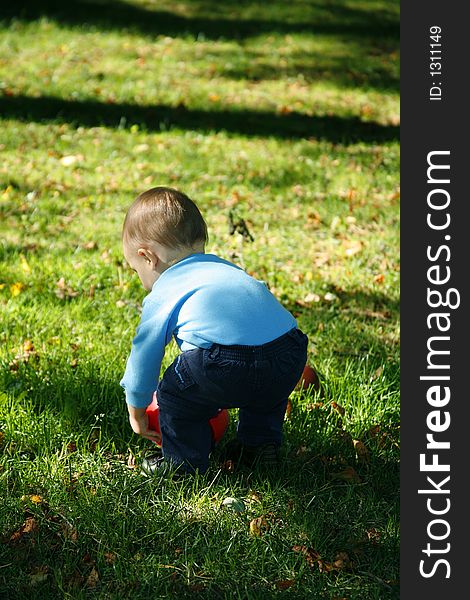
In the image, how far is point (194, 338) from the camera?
2988 millimetres

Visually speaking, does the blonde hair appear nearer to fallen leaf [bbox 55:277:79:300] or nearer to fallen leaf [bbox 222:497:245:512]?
fallen leaf [bbox 222:497:245:512]

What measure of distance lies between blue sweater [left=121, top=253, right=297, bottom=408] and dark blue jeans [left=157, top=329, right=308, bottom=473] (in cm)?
4

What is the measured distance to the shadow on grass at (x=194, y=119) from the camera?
805 cm

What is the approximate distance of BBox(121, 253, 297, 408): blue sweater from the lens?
9.78 feet

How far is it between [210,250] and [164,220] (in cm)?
231

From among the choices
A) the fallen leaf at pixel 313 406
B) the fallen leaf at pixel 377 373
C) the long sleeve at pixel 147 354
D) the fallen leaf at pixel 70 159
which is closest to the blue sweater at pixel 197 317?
the long sleeve at pixel 147 354

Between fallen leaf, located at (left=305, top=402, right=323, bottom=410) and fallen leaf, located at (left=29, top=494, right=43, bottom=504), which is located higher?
fallen leaf, located at (left=305, top=402, right=323, bottom=410)

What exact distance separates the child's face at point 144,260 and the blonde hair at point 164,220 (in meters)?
0.04

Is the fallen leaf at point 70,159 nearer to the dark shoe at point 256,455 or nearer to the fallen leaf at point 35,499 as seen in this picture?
the dark shoe at point 256,455

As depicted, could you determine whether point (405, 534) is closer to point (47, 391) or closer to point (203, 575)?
point (203, 575)

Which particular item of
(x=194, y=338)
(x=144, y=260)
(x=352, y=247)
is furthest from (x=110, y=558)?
(x=352, y=247)

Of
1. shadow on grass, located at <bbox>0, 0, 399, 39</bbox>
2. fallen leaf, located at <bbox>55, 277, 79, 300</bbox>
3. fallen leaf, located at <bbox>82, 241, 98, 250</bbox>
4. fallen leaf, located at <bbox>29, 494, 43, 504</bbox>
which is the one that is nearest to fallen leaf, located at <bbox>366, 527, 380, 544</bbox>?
fallen leaf, located at <bbox>29, 494, 43, 504</bbox>

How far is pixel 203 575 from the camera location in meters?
2.76

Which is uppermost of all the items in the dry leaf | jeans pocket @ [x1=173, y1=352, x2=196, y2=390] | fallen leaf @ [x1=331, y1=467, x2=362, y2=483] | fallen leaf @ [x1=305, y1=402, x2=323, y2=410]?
jeans pocket @ [x1=173, y1=352, x2=196, y2=390]
